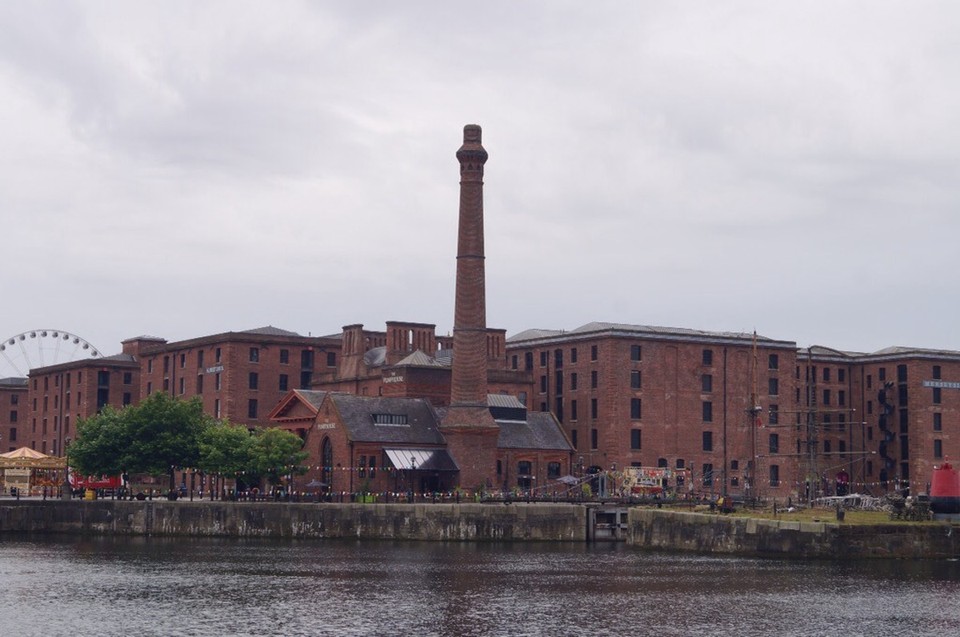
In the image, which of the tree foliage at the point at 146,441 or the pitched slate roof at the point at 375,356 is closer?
the tree foliage at the point at 146,441

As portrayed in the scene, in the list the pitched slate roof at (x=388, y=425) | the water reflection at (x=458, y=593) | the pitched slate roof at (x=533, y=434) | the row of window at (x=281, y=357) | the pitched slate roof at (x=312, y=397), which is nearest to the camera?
the water reflection at (x=458, y=593)

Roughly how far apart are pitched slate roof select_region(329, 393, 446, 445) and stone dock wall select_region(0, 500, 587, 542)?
44.9ft

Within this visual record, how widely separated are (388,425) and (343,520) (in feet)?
58.6

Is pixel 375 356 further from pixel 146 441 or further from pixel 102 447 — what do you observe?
pixel 102 447

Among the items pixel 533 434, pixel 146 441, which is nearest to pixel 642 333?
pixel 533 434

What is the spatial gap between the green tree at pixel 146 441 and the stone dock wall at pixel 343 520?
9047 millimetres

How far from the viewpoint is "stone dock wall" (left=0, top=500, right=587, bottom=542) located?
99000 millimetres

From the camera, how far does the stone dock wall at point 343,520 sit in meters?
99.0

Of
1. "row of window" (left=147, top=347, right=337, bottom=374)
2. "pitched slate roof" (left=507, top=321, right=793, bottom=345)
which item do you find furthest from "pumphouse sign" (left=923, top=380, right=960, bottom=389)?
"row of window" (left=147, top=347, right=337, bottom=374)

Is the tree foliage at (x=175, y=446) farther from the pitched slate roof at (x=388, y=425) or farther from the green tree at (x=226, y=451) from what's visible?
the pitched slate roof at (x=388, y=425)

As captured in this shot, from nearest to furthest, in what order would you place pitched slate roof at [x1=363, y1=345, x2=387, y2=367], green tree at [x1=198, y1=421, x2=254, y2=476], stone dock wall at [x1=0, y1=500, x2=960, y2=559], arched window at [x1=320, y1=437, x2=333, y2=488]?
1. stone dock wall at [x1=0, y1=500, x2=960, y2=559]
2. green tree at [x1=198, y1=421, x2=254, y2=476]
3. arched window at [x1=320, y1=437, x2=333, y2=488]
4. pitched slate roof at [x1=363, y1=345, x2=387, y2=367]

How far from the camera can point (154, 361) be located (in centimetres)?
15500

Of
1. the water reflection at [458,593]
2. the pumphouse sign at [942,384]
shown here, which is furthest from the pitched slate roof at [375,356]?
the pumphouse sign at [942,384]

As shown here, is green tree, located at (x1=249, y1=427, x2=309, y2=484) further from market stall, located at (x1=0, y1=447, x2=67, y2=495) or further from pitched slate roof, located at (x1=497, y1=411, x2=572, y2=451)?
market stall, located at (x1=0, y1=447, x2=67, y2=495)
